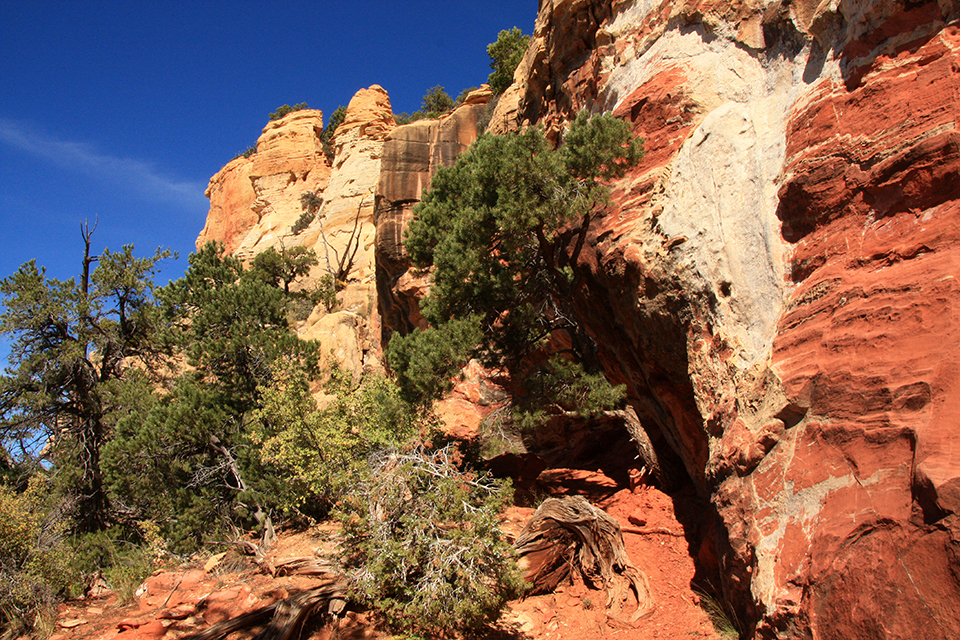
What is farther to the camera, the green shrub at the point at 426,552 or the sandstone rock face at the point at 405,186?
the sandstone rock face at the point at 405,186

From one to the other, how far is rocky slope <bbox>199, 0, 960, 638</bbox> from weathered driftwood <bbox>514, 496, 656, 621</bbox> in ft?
3.98

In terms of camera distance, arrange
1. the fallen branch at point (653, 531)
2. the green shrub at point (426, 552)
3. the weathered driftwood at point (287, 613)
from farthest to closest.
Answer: the fallen branch at point (653, 531)
the weathered driftwood at point (287, 613)
the green shrub at point (426, 552)

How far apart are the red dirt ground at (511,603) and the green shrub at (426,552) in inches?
27.9

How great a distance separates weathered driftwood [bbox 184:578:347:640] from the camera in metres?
6.34

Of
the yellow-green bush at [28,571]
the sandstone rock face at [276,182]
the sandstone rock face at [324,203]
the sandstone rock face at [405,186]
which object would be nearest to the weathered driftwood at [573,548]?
the yellow-green bush at [28,571]

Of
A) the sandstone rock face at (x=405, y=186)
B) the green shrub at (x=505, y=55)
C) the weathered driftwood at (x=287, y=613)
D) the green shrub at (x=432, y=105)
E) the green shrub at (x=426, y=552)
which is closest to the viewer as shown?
the green shrub at (x=426, y=552)

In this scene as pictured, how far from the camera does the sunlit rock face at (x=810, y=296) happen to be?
161 inches

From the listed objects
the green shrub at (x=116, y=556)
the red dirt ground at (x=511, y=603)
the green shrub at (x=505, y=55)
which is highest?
the green shrub at (x=505, y=55)

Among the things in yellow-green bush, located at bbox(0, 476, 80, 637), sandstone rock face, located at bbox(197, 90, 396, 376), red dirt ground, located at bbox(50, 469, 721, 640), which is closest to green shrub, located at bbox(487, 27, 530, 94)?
sandstone rock face, located at bbox(197, 90, 396, 376)

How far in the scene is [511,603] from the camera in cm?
736

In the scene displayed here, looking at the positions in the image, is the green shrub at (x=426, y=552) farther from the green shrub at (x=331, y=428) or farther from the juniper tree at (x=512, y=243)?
the juniper tree at (x=512, y=243)

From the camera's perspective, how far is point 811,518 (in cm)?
469

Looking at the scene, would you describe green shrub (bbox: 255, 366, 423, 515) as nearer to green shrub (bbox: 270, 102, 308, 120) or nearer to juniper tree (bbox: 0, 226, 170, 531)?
juniper tree (bbox: 0, 226, 170, 531)

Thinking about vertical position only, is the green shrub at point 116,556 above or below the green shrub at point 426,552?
below
